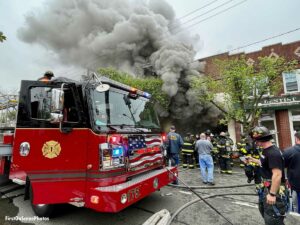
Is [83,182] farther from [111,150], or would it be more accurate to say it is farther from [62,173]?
[111,150]

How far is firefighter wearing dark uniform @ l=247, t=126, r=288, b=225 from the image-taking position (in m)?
2.36

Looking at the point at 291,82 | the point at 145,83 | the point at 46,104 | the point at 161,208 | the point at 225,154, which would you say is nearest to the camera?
the point at 46,104

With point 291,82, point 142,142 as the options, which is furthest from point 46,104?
point 291,82

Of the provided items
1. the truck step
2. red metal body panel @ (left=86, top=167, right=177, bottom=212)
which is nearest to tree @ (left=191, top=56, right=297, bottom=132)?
red metal body panel @ (left=86, top=167, right=177, bottom=212)

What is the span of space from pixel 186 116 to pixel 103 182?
43.5 ft

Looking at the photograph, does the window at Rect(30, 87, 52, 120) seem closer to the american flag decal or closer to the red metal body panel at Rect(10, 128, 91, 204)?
the red metal body panel at Rect(10, 128, 91, 204)

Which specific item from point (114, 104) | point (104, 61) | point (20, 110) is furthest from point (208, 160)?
point (104, 61)

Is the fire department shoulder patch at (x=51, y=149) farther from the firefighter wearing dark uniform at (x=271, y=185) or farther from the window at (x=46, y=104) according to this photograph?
the firefighter wearing dark uniform at (x=271, y=185)

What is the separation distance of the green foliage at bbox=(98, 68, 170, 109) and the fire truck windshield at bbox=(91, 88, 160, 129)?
9.39 meters

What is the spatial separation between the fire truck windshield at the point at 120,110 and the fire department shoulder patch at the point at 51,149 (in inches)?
27.0

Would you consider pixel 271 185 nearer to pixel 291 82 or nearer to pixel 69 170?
pixel 69 170

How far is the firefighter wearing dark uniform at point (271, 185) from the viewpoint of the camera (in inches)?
92.9

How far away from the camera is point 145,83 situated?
565 inches

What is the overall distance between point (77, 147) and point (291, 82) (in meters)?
13.3
